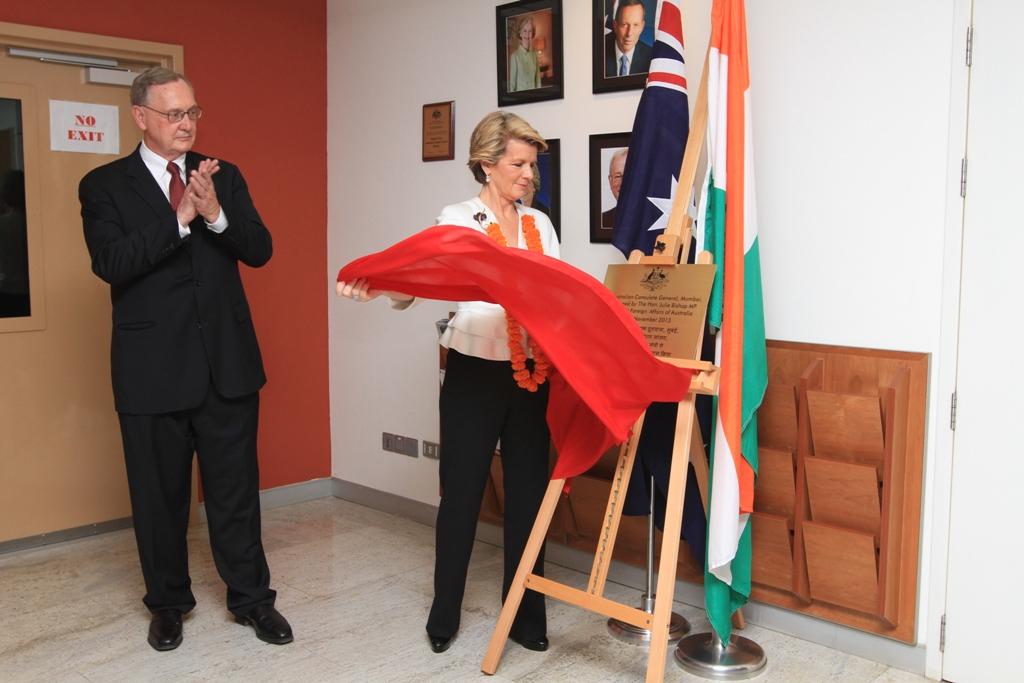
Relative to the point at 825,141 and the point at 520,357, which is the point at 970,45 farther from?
the point at 520,357

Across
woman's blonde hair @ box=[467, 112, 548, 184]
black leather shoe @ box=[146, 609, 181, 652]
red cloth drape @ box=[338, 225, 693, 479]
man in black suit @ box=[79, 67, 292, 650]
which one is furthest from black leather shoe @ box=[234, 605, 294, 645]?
woman's blonde hair @ box=[467, 112, 548, 184]

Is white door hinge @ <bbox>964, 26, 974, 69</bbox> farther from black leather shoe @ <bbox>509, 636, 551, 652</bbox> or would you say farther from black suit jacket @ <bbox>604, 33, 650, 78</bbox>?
black leather shoe @ <bbox>509, 636, 551, 652</bbox>

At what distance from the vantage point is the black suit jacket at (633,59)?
340 centimetres

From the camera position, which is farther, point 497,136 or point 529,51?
point 529,51

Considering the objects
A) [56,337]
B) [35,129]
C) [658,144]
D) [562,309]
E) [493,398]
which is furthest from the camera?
[56,337]

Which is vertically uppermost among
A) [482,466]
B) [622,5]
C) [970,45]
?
[622,5]

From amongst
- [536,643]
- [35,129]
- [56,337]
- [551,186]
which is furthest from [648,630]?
[35,129]

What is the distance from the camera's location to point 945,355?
109 inches

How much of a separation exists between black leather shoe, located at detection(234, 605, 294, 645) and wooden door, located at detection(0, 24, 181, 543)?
136cm

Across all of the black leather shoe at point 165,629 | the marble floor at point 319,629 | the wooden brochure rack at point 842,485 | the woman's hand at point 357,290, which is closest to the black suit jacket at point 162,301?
the woman's hand at point 357,290

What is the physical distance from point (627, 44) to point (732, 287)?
3.72 ft

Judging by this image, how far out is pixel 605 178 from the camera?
3572 mm

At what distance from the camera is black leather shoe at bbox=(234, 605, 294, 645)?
10.2ft

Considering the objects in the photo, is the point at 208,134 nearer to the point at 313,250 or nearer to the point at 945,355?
the point at 313,250
